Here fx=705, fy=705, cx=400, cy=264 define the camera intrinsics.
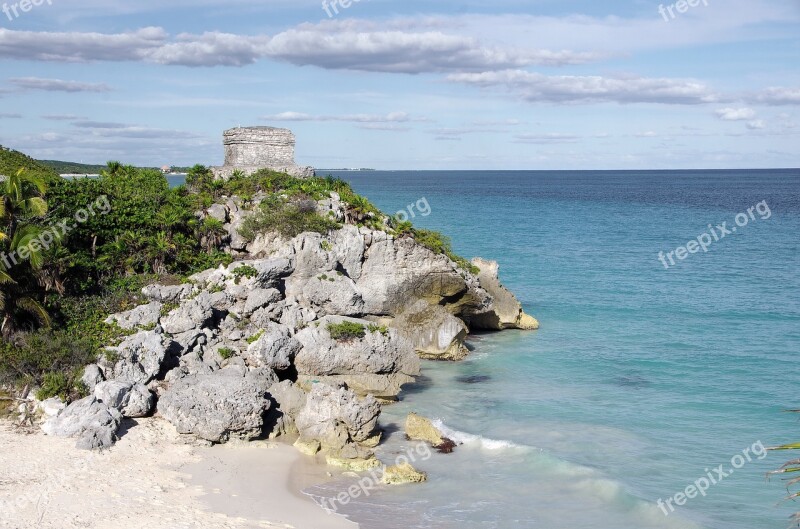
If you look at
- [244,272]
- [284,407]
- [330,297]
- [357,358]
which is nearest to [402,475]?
[284,407]

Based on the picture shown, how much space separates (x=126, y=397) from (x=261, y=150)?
603 inches

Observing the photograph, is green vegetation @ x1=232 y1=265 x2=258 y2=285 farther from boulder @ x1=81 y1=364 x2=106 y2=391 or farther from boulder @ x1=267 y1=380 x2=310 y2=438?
boulder @ x1=81 y1=364 x2=106 y2=391

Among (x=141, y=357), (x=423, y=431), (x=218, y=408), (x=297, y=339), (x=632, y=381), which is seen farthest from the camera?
(x=632, y=381)

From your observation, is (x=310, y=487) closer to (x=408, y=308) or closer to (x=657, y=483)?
(x=657, y=483)

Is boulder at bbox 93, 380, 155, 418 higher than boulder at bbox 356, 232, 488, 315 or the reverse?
the reverse

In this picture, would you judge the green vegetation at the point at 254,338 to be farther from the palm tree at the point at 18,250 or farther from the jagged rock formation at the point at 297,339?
the palm tree at the point at 18,250

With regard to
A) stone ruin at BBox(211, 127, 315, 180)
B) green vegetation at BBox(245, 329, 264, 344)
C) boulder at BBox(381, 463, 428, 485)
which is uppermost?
stone ruin at BBox(211, 127, 315, 180)

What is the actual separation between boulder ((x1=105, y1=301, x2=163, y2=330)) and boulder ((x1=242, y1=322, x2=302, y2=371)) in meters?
2.63

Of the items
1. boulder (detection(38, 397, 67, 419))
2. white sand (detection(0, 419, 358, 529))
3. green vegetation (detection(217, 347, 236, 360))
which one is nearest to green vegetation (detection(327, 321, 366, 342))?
green vegetation (detection(217, 347, 236, 360))

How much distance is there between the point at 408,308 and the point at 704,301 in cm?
1477

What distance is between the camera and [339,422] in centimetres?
1560

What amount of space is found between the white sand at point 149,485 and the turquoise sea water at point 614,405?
162 centimetres

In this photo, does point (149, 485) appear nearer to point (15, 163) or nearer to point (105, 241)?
point (105, 241)

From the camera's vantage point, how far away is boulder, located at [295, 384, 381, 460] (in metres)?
15.4
